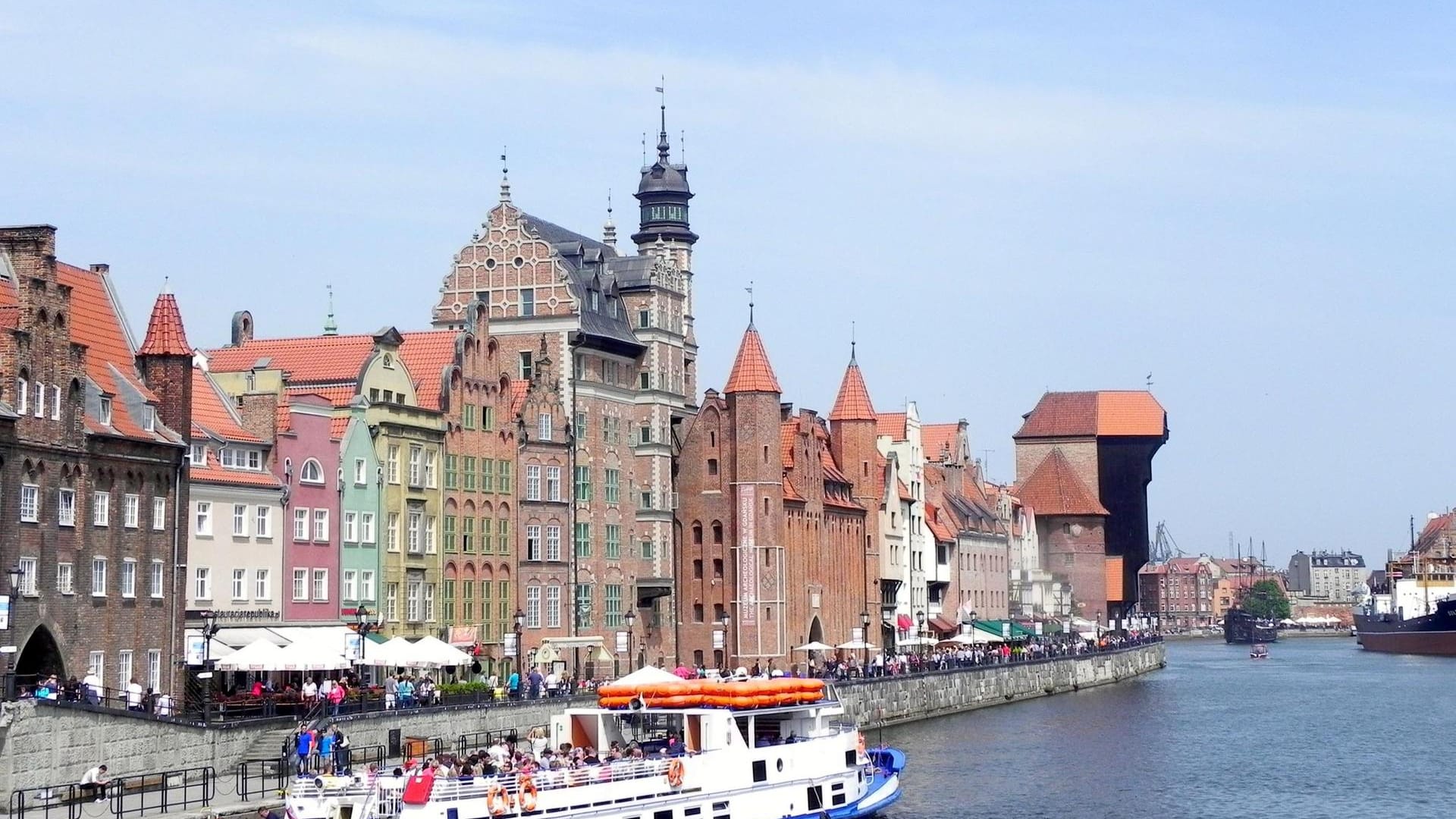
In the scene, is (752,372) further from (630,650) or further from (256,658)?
(256,658)

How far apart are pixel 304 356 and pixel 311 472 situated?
30.6 ft

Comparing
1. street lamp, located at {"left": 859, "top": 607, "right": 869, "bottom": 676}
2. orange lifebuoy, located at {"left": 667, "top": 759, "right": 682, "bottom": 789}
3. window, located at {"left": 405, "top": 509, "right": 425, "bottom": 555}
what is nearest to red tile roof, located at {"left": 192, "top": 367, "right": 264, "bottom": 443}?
window, located at {"left": 405, "top": 509, "right": 425, "bottom": 555}

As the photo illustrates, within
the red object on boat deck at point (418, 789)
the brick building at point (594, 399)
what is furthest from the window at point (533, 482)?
the red object on boat deck at point (418, 789)

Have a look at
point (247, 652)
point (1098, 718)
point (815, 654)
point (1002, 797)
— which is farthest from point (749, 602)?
point (247, 652)

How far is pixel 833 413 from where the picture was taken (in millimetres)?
133500

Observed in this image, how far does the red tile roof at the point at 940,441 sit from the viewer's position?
178 meters

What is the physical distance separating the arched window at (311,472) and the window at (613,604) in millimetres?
25467

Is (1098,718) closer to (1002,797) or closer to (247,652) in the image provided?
(1002,797)

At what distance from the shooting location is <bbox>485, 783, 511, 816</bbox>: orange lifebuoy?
5188 cm

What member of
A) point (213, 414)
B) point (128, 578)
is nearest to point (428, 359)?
point (213, 414)

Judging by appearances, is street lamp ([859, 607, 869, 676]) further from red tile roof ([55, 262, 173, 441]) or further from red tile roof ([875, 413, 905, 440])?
red tile roof ([55, 262, 173, 441])

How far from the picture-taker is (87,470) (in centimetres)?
6569

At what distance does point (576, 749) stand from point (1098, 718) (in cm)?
6315

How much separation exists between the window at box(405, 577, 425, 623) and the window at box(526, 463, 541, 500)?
33.7 feet
